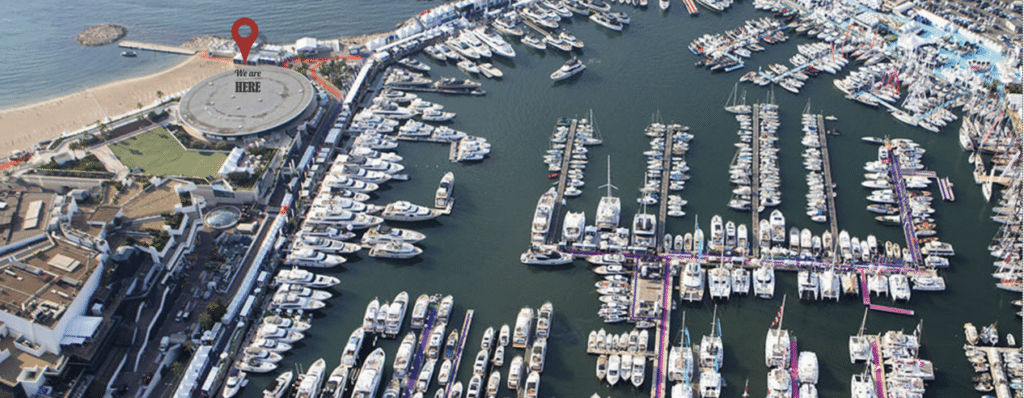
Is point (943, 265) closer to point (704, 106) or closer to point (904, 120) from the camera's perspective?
point (904, 120)

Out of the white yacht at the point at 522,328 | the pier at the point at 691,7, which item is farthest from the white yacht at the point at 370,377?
the pier at the point at 691,7

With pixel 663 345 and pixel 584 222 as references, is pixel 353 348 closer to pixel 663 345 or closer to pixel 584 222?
pixel 663 345

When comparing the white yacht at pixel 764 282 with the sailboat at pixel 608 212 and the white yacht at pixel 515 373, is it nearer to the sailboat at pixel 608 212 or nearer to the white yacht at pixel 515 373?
the sailboat at pixel 608 212

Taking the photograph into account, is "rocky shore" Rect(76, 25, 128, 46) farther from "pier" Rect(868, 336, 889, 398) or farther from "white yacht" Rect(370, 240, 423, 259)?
"pier" Rect(868, 336, 889, 398)

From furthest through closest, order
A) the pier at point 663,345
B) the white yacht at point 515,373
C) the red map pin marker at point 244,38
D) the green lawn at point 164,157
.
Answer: the red map pin marker at point 244,38 < the green lawn at point 164,157 < the white yacht at point 515,373 < the pier at point 663,345

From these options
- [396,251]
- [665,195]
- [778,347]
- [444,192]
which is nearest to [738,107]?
[665,195]

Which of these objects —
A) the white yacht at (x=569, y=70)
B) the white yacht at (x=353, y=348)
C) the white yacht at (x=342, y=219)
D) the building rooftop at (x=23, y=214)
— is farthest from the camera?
the white yacht at (x=569, y=70)

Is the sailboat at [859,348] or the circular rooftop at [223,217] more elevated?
the circular rooftop at [223,217]
